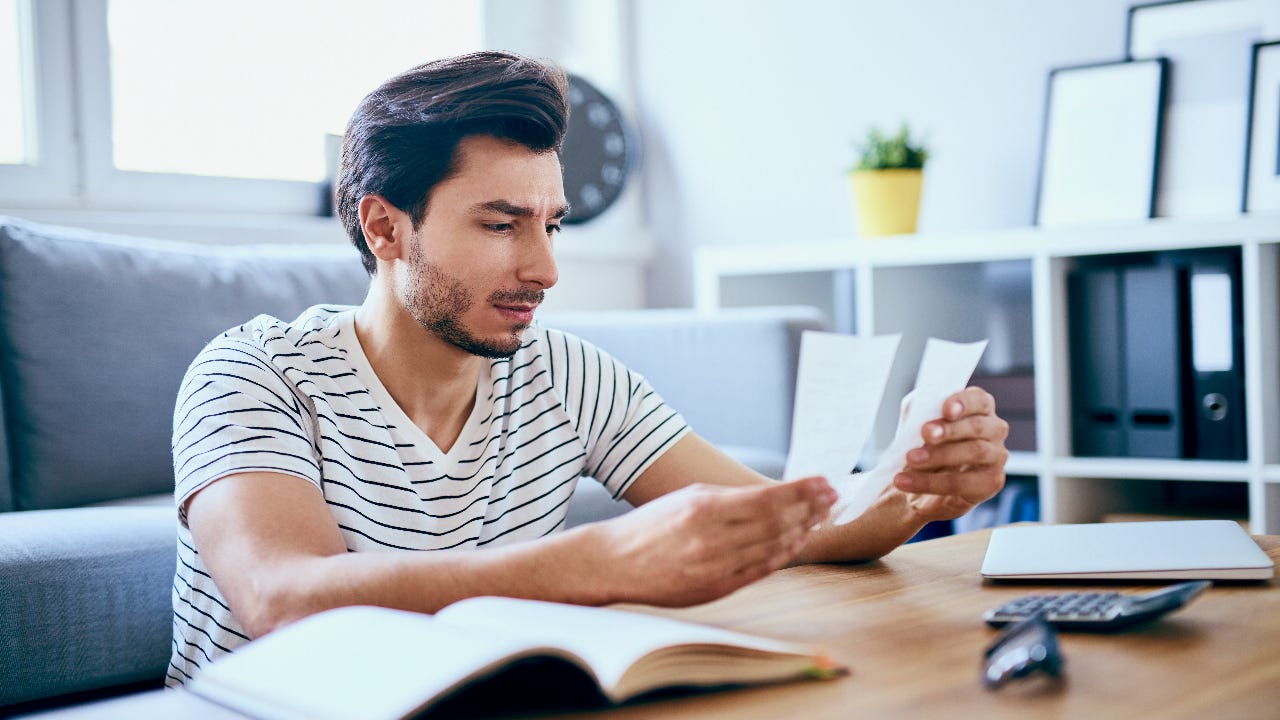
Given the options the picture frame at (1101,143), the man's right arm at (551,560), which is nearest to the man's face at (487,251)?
the man's right arm at (551,560)

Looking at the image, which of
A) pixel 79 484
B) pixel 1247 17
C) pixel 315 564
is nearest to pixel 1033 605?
pixel 315 564

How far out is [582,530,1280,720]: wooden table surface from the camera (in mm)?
611

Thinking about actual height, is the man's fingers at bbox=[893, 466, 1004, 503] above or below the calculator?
above

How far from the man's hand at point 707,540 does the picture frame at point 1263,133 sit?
→ 188 centimetres

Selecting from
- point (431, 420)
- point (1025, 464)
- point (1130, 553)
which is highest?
point (431, 420)

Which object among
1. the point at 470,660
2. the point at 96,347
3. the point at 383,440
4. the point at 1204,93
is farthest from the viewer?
the point at 1204,93

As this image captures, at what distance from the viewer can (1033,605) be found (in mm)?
804

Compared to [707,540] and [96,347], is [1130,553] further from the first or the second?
[96,347]

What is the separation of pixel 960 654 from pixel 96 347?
1.33m

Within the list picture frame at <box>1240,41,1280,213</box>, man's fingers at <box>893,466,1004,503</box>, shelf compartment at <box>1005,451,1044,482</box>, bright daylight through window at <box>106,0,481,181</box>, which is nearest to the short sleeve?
man's fingers at <box>893,466,1004,503</box>

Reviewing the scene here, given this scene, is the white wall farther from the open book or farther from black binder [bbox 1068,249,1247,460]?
the open book

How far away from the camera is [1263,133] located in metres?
2.25

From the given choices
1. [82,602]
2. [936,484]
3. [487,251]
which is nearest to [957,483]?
[936,484]

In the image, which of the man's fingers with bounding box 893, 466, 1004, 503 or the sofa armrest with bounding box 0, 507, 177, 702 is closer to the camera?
the man's fingers with bounding box 893, 466, 1004, 503
